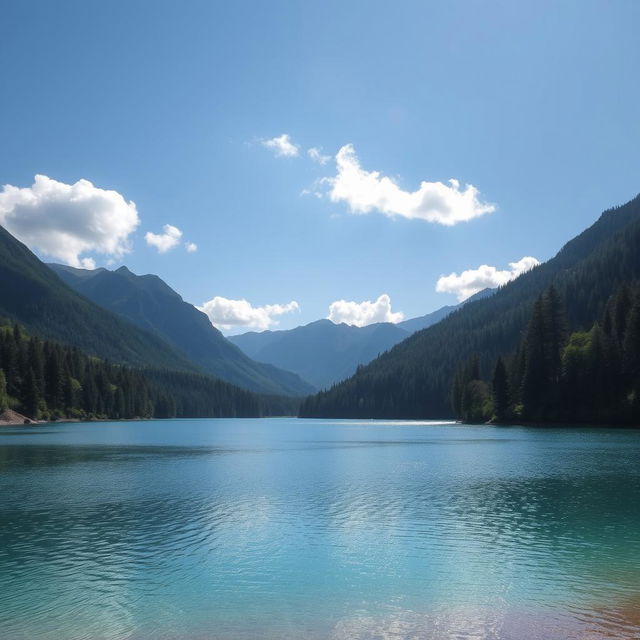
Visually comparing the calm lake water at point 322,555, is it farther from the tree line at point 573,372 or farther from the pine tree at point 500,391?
the pine tree at point 500,391

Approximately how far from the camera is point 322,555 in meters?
26.2

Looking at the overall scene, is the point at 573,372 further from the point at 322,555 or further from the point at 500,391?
the point at 322,555

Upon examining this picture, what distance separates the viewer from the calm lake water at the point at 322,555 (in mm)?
18172

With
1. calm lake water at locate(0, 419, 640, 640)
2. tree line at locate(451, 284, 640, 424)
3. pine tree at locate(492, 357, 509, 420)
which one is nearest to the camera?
calm lake water at locate(0, 419, 640, 640)

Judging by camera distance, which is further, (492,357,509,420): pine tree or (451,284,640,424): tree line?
(492,357,509,420): pine tree

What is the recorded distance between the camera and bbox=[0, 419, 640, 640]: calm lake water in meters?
18.2

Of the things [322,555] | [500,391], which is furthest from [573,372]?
[322,555]

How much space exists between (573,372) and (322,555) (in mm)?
111906

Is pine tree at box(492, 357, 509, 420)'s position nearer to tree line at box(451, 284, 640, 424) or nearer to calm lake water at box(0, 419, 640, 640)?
tree line at box(451, 284, 640, 424)

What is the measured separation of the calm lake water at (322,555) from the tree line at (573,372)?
69355 millimetres

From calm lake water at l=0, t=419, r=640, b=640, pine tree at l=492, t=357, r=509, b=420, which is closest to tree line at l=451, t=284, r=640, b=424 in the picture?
pine tree at l=492, t=357, r=509, b=420

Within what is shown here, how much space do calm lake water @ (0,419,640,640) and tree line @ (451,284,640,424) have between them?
2731 inches

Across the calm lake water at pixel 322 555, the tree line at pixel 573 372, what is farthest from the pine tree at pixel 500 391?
the calm lake water at pixel 322 555

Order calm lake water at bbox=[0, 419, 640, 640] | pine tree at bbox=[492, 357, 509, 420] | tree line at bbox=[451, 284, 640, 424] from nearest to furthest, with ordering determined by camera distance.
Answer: calm lake water at bbox=[0, 419, 640, 640] → tree line at bbox=[451, 284, 640, 424] → pine tree at bbox=[492, 357, 509, 420]
